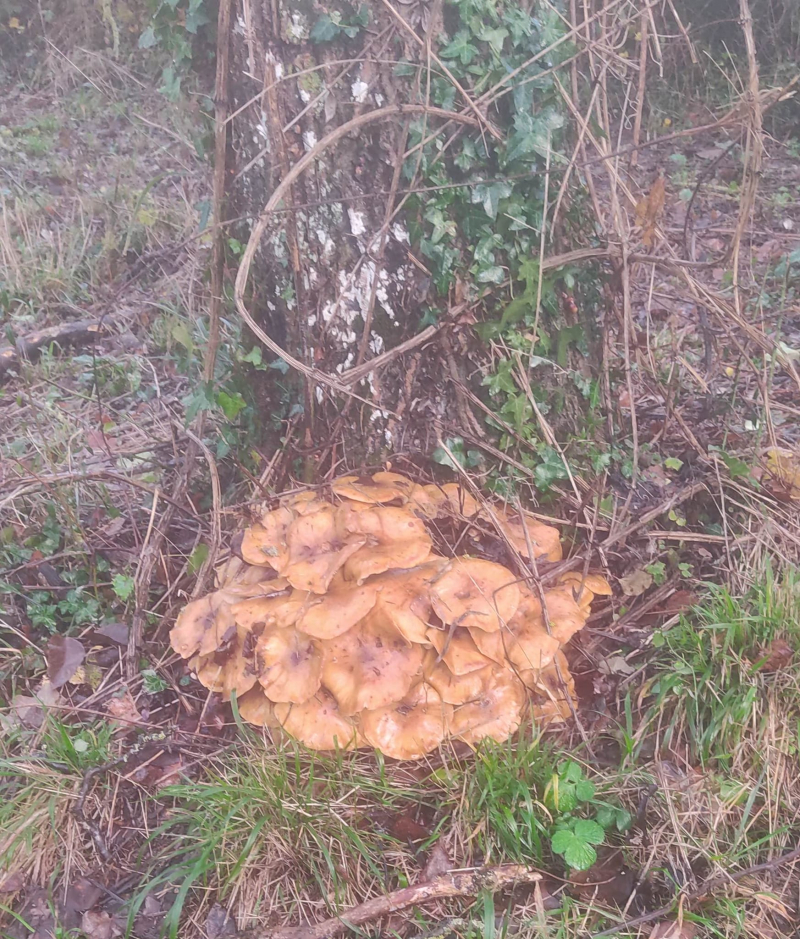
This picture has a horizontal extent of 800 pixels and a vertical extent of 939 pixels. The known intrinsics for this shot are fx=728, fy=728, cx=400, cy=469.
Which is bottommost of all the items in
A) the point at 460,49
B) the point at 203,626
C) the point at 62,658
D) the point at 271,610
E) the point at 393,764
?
the point at 393,764

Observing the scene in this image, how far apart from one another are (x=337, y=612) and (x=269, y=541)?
15.5 inches

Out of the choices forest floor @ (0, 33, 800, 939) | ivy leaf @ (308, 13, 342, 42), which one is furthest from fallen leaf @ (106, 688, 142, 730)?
ivy leaf @ (308, 13, 342, 42)

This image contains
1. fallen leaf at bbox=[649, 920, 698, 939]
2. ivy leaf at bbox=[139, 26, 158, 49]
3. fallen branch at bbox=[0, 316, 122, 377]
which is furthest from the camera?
fallen branch at bbox=[0, 316, 122, 377]

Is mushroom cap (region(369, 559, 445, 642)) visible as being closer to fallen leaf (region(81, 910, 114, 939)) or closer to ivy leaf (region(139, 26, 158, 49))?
fallen leaf (region(81, 910, 114, 939))

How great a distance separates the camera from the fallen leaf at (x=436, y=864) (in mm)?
2090

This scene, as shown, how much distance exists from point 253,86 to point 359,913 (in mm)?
2628

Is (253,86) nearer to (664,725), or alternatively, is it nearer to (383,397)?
(383,397)

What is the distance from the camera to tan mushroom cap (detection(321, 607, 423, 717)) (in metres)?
2.25

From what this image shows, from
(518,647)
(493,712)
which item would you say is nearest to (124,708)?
(493,712)

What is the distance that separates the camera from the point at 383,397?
2811 millimetres

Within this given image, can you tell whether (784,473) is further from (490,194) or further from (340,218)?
(340,218)

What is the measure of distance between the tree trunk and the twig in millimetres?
1679

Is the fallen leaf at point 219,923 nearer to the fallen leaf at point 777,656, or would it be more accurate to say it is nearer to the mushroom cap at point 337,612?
the mushroom cap at point 337,612

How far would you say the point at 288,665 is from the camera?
7.67 ft
